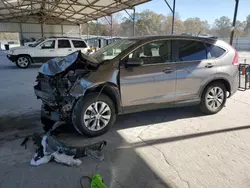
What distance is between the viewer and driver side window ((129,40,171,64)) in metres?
3.84

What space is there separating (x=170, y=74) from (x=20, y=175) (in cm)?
291

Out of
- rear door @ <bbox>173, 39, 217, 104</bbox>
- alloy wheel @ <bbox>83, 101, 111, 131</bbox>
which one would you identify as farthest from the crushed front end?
rear door @ <bbox>173, 39, 217, 104</bbox>

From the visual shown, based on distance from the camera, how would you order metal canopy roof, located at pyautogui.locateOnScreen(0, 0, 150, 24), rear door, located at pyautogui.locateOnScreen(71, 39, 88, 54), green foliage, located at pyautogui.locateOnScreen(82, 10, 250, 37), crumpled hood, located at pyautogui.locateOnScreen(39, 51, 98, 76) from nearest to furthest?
1. crumpled hood, located at pyautogui.locateOnScreen(39, 51, 98, 76)
2. rear door, located at pyautogui.locateOnScreen(71, 39, 88, 54)
3. metal canopy roof, located at pyautogui.locateOnScreen(0, 0, 150, 24)
4. green foliage, located at pyautogui.locateOnScreen(82, 10, 250, 37)

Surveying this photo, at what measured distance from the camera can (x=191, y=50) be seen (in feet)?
13.9

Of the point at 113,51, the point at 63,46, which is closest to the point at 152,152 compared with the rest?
the point at 113,51

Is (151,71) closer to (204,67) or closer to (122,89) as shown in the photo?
(122,89)

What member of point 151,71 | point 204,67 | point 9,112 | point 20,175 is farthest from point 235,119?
point 9,112

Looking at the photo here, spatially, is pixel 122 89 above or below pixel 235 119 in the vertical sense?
above

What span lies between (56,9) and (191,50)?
64.2 feet

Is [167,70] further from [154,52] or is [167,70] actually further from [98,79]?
[98,79]

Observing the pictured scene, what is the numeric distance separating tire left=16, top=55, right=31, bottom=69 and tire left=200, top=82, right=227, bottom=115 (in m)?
10.6

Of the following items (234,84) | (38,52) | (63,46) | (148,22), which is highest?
(148,22)

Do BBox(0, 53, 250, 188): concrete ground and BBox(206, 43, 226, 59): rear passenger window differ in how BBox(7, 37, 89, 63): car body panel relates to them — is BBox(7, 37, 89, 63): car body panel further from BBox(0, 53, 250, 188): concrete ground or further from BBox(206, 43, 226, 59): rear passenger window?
BBox(206, 43, 226, 59): rear passenger window

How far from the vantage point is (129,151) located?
10.4ft
